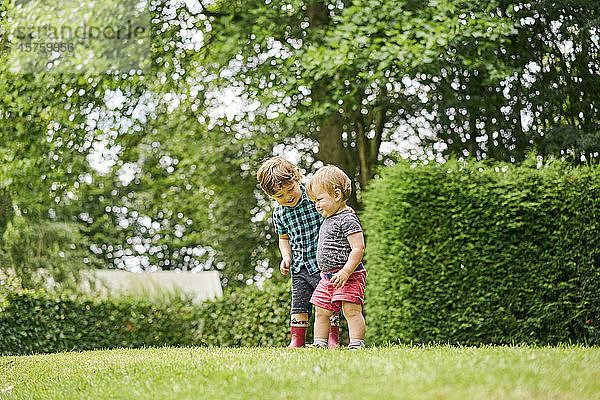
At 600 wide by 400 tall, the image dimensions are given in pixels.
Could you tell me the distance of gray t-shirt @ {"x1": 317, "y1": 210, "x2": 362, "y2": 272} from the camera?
18.7 ft

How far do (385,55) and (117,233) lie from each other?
17.1m

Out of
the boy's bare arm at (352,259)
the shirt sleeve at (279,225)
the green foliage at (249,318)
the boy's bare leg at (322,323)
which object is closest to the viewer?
the boy's bare arm at (352,259)

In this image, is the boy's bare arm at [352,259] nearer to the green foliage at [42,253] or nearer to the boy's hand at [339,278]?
the boy's hand at [339,278]

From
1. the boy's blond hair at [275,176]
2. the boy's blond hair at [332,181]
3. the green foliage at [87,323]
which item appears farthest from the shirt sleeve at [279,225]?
the green foliage at [87,323]

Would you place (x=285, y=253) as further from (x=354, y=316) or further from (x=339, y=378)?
(x=339, y=378)

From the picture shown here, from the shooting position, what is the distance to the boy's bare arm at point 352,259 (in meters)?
5.50

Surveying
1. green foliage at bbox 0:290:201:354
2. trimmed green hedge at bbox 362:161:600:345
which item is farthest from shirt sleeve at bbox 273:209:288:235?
green foliage at bbox 0:290:201:354

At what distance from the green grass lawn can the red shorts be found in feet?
2.18

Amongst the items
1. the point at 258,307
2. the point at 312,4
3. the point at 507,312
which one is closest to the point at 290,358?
the point at 507,312

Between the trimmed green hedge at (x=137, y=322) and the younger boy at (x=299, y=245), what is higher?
the younger boy at (x=299, y=245)

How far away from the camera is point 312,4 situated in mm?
12930

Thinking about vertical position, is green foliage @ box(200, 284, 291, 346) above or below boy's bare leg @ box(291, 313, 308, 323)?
below

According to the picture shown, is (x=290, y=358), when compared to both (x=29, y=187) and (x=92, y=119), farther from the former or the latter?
(x=29, y=187)

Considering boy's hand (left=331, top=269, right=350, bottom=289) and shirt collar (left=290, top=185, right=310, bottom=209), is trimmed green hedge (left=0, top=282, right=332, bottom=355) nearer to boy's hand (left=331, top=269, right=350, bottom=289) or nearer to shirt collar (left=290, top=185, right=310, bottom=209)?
shirt collar (left=290, top=185, right=310, bottom=209)
